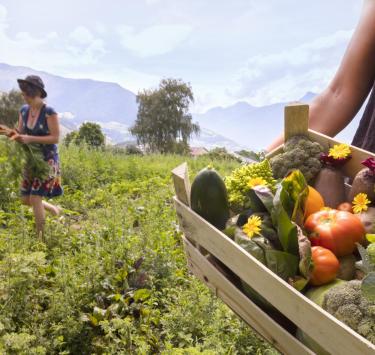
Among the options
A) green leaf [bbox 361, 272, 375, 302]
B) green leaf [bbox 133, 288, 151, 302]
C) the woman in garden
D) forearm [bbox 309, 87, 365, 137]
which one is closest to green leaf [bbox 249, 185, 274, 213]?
green leaf [bbox 361, 272, 375, 302]

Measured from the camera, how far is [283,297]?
3.21 feet

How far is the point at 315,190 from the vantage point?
1.35m

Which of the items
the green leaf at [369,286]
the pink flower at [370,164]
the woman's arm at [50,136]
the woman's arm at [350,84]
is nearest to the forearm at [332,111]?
the woman's arm at [350,84]

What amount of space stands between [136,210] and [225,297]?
4.08 meters

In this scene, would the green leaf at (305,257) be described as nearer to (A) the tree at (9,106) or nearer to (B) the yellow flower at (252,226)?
(B) the yellow flower at (252,226)

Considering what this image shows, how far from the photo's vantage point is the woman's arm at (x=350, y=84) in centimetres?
175

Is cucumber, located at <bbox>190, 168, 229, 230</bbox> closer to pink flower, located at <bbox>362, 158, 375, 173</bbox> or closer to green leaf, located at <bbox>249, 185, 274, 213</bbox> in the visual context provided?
green leaf, located at <bbox>249, 185, 274, 213</bbox>

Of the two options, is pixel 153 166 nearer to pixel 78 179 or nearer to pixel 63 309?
pixel 78 179

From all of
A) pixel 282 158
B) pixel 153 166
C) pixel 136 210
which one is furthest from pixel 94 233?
pixel 153 166

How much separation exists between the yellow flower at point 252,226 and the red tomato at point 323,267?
148 millimetres

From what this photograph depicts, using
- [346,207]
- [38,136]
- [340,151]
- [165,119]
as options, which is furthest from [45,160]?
[165,119]

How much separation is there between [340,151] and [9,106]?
42735 millimetres

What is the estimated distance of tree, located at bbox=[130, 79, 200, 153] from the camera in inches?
1641

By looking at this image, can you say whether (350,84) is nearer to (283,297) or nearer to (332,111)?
(332,111)
